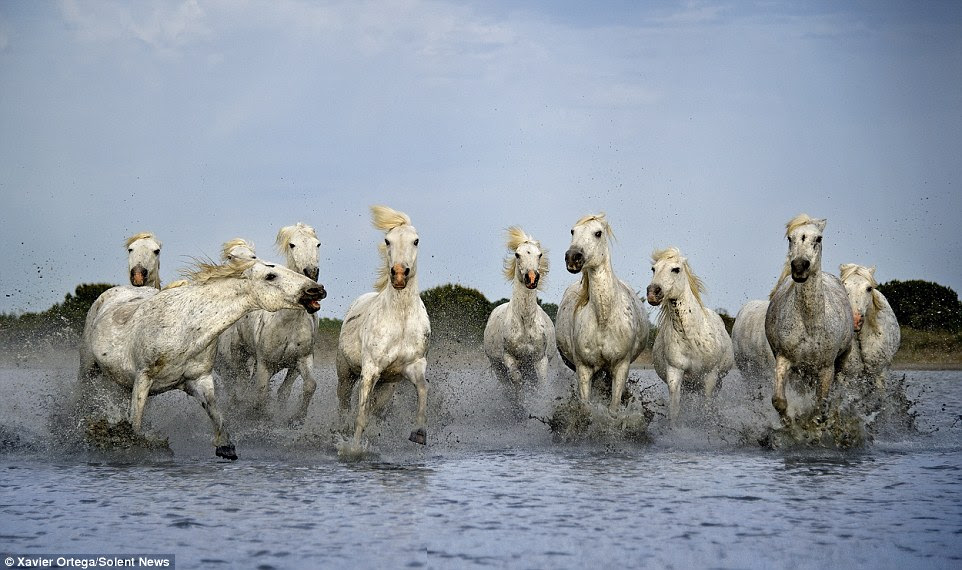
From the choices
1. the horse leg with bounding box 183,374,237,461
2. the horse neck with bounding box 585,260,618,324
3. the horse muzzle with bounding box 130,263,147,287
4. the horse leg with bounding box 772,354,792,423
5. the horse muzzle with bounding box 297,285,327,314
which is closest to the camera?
the horse muzzle with bounding box 297,285,327,314

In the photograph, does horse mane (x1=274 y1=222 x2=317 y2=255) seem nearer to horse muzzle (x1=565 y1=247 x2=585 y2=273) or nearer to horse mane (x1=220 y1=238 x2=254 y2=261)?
horse mane (x1=220 y1=238 x2=254 y2=261)

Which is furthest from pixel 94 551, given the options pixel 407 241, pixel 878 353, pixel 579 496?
pixel 878 353

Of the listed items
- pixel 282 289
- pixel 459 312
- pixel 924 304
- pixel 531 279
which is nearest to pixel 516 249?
pixel 531 279

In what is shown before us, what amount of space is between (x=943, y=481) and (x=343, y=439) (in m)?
5.32

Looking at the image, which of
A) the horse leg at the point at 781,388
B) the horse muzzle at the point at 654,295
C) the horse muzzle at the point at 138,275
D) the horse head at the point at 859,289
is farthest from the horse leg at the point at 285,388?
the horse head at the point at 859,289

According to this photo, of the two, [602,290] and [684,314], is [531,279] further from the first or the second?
[684,314]

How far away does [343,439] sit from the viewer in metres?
10.6

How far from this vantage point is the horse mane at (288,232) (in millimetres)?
12070

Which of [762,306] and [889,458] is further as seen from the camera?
[762,306]

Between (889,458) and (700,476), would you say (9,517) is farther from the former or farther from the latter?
(889,458)

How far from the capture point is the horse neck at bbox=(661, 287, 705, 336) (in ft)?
40.1

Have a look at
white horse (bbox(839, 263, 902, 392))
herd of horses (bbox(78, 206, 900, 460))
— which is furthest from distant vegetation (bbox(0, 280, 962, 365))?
herd of horses (bbox(78, 206, 900, 460))

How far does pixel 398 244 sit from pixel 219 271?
1.63 metres

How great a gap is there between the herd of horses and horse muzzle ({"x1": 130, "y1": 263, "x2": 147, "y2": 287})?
0.02 metres
